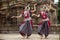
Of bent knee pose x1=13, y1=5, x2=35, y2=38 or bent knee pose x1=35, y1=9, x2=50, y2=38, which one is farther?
bent knee pose x1=35, y1=9, x2=50, y2=38

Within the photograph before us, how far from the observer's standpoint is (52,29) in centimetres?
2109

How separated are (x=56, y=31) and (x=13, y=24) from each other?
3095 millimetres

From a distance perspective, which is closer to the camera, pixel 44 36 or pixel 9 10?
pixel 44 36

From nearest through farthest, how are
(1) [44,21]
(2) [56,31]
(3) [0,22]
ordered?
(1) [44,21] < (2) [56,31] < (3) [0,22]

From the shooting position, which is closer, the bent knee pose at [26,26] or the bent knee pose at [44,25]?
the bent knee pose at [26,26]

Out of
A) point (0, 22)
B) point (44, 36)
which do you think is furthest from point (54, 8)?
point (44, 36)

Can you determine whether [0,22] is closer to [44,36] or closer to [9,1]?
[9,1]

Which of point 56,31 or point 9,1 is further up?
point 9,1

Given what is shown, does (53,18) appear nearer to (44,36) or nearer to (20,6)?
(20,6)

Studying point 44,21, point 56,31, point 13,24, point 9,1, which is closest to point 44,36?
point 44,21

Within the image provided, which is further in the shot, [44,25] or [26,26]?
[44,25]

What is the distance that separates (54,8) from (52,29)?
2419 mm

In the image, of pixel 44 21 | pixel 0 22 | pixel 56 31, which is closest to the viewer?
pixel 44 21

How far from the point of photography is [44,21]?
646 inches
